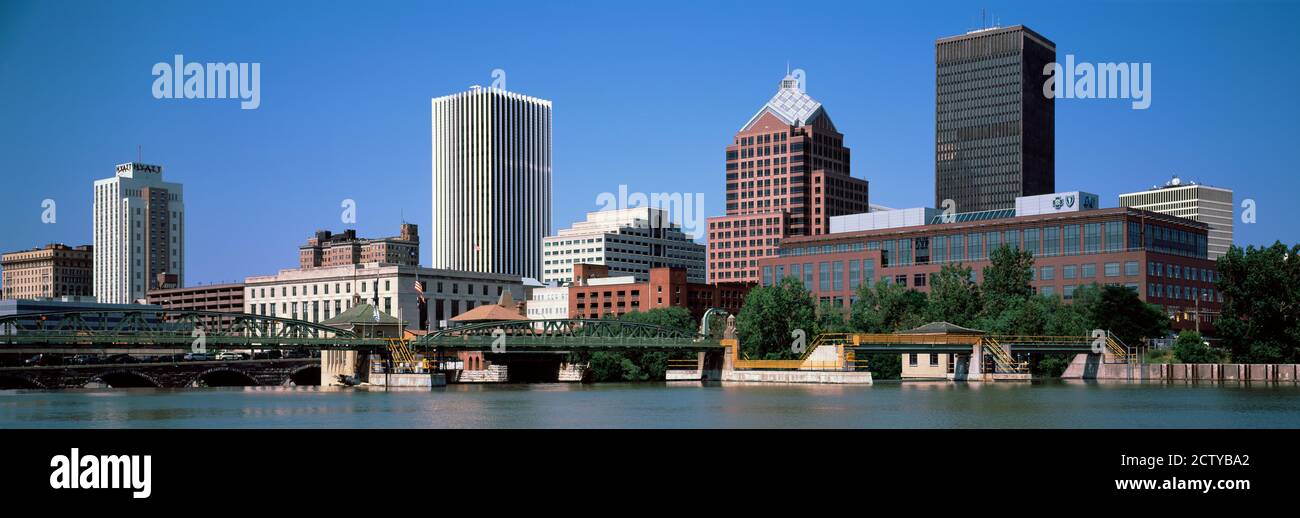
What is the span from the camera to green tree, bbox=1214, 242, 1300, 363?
115812 millimetres

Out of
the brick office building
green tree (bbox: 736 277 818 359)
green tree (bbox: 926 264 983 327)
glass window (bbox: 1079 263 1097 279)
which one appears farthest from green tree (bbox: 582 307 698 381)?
glass window (bbox: 1079 263 1097 279)

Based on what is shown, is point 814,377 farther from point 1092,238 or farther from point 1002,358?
point 1092,238

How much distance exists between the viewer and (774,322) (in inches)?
5620

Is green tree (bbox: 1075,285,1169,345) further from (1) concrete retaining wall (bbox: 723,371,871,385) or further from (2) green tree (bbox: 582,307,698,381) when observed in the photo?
(2) green tree (bbox: 582,307,698,381)

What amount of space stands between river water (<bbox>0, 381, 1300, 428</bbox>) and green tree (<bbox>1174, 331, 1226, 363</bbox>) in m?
17.7

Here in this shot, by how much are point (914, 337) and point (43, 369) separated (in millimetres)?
78279

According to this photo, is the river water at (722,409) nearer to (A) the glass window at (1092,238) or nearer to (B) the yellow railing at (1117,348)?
(B) the yellow railing at (1117,348)

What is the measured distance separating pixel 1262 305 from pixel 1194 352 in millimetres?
7675

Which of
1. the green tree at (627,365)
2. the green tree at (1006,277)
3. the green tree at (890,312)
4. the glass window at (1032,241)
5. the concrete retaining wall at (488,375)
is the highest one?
the glass window at (1032,241)

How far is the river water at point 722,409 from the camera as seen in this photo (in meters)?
62.1

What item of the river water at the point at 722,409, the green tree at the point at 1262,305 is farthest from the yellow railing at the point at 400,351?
the green tree at the point at 1262,305

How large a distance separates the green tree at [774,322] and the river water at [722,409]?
38.6 m
